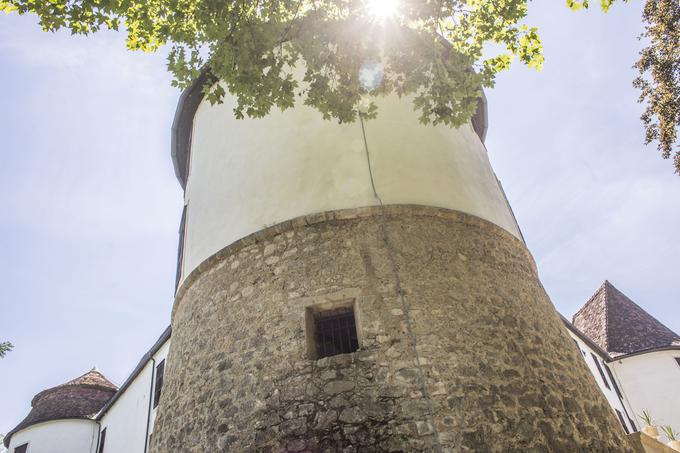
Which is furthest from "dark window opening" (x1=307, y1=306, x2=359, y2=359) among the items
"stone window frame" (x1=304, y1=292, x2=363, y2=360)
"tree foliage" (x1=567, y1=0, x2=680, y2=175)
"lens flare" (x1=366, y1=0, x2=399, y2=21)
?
"tree foliage" (x1=567, y1=0, x2=680, y2=175)

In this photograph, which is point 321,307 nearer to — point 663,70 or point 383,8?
point 383,8

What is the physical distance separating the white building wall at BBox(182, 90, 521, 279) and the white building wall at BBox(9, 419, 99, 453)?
54.4 ft

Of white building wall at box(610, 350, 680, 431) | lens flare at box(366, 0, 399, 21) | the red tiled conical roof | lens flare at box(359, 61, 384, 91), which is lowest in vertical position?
white building wall at box(610, 350, 680, 431)

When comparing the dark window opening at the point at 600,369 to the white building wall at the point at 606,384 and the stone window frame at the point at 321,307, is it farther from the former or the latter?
the stone window frame at the point at 321,307

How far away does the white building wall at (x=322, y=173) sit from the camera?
22.7 ft

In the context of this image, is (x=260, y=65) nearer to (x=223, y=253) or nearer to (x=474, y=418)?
(x=223, y=253)

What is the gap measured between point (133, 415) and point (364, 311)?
45.6 feet

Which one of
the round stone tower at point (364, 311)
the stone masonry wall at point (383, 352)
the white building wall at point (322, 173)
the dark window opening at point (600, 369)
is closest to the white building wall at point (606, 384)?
the dark window opening at point (600, 369)

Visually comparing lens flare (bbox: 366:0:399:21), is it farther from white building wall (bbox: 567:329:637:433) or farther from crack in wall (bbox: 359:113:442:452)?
white building wall (bbox: 567:329:637:433)

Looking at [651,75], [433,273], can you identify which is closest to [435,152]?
[433,273]

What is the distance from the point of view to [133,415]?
16.2 metres

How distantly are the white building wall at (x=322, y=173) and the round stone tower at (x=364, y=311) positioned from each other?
0.03m

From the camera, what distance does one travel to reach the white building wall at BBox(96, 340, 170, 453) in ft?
49.0

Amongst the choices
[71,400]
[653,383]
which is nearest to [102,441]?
[71,400]
